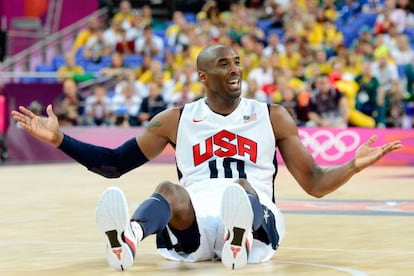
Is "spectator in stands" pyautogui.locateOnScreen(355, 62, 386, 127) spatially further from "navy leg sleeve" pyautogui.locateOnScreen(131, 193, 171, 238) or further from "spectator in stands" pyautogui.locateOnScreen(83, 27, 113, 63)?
"navy leg sleeve" pyautogui.locateOnScreen(131, 193, 171, 238)

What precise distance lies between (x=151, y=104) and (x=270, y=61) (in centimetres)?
250

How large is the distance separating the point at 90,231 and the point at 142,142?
220cm

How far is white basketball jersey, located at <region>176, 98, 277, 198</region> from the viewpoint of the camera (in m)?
7.11

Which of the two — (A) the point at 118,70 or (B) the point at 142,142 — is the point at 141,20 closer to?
(A) the point at 118,70

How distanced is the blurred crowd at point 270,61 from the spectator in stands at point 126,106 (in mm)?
20

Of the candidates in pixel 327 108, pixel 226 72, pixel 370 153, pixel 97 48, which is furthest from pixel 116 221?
pixel 97 48

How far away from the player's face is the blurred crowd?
11.2 meters

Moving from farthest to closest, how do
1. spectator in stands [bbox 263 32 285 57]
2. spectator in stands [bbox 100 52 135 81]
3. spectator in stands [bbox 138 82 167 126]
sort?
spectator in stands [bbox 100 52 135 81], spectator in stands [bbox 263 32 285 57], spectator in stands [bbox 138 82 167 126]

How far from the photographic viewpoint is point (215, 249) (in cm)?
701

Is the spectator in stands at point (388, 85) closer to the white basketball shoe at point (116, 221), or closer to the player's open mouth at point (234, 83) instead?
the player's open mouth at point (234, 83)

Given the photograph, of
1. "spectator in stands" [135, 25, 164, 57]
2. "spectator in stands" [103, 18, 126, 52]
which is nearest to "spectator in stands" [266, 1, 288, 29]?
"spectator in stands" [135, 25, 164, 57]

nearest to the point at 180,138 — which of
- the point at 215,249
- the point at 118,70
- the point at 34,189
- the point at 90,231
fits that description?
the point at 215,249

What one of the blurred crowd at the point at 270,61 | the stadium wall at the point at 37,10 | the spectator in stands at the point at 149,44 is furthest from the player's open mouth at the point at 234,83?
the stadium wall at the point at 37,10

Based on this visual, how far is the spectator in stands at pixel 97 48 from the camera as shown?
80.9 feet
